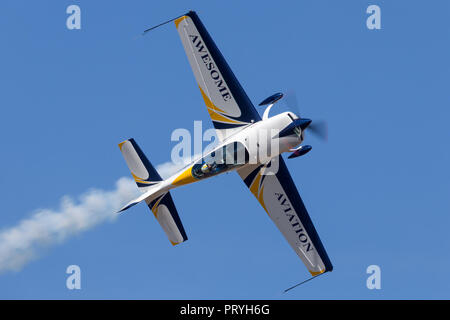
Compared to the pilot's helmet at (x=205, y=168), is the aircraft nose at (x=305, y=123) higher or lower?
higher

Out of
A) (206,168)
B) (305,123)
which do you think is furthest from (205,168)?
(305,123)

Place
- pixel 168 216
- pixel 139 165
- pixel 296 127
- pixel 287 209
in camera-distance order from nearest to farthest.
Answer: pixel 296 127, pixel 168 216, pixel 139 165, pixel 287 209

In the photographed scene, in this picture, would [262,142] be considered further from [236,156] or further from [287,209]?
[287,209]

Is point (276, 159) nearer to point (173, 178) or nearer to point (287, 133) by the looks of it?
point (287, 133)

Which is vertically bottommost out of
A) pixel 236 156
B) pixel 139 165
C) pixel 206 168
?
pixel 206 168

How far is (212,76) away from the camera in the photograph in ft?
120

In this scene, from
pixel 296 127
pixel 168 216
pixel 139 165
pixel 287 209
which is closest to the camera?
pixel 296 127

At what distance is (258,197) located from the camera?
1468 inches

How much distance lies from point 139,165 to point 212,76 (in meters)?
5.05

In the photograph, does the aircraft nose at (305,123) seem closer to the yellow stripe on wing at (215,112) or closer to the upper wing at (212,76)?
the upper wing at (212,76)

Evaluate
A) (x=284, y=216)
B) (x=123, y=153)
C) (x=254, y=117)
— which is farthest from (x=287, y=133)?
(x=123, y=153)

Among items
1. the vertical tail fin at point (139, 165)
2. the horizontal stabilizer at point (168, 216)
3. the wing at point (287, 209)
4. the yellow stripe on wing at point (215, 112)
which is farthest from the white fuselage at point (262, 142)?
the wing at point (287, 209)

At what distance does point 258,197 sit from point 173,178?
4.18 metres

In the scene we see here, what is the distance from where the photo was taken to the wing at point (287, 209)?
36.8 metres
